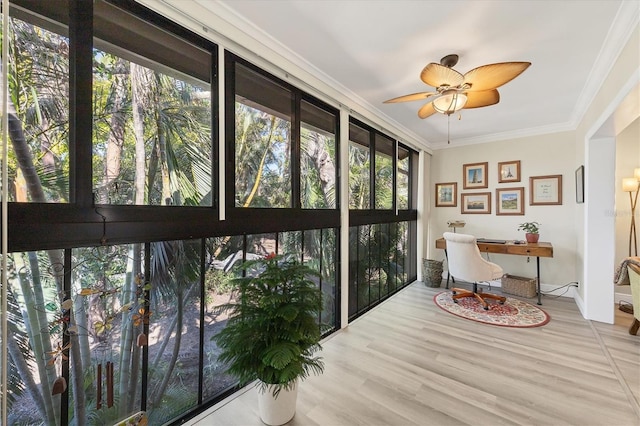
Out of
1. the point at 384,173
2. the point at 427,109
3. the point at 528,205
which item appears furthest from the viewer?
the point at 528,205

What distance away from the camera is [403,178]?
172 inches

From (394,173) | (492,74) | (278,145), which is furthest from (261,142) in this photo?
(394,173)

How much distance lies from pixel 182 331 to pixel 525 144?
5274mm

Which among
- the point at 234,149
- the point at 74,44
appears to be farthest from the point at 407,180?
the point at 74,44

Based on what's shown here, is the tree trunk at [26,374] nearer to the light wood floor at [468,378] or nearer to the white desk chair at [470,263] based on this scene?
the light wood floor at [468,378]

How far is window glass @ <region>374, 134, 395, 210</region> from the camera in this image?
11.8 feet

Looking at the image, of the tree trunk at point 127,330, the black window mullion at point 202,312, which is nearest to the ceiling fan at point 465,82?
the black window mullion at point 202,312

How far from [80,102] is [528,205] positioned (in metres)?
5.40

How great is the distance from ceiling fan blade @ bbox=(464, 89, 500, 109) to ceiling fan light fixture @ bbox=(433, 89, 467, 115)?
0.07m

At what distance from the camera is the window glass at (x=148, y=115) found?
4.08ft

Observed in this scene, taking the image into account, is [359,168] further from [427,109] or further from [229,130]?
[229,130]

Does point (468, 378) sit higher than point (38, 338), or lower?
lower

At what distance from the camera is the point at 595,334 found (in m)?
2.61

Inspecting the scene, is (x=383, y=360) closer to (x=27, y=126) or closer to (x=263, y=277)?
(x=263, y=277)
